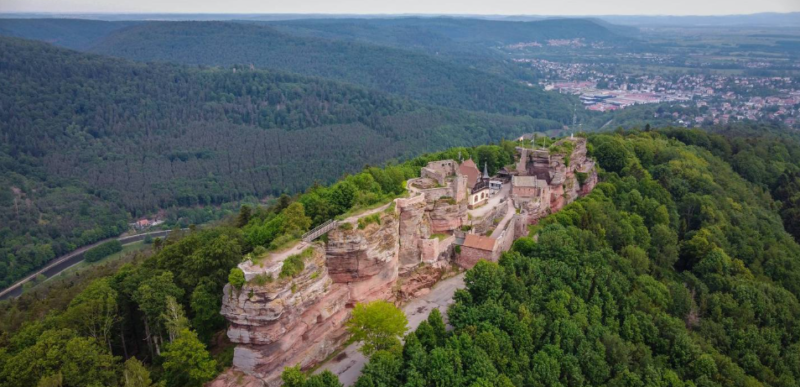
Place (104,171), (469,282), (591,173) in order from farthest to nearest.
A: 1. (104,171)
2. (591,173)
3. (469,282)

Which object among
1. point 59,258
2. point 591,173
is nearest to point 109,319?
point 591,173

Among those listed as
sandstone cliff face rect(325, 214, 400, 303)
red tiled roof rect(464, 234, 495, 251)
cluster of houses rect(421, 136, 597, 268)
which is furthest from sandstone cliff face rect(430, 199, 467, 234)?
sandstone cliff face rect(325, 214, 400, 303)

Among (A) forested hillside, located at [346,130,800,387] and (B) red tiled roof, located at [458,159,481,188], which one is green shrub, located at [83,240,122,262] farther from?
(A) forested hillside, located at [346,130,800,387]

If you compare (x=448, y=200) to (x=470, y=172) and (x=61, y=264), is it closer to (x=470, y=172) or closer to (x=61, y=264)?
(x=470, y=172)

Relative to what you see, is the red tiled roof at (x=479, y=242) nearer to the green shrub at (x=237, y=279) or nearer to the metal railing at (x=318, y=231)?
the metal railing at (x=318, y=231)

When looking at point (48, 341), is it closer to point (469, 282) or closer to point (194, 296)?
point (194, 296)
